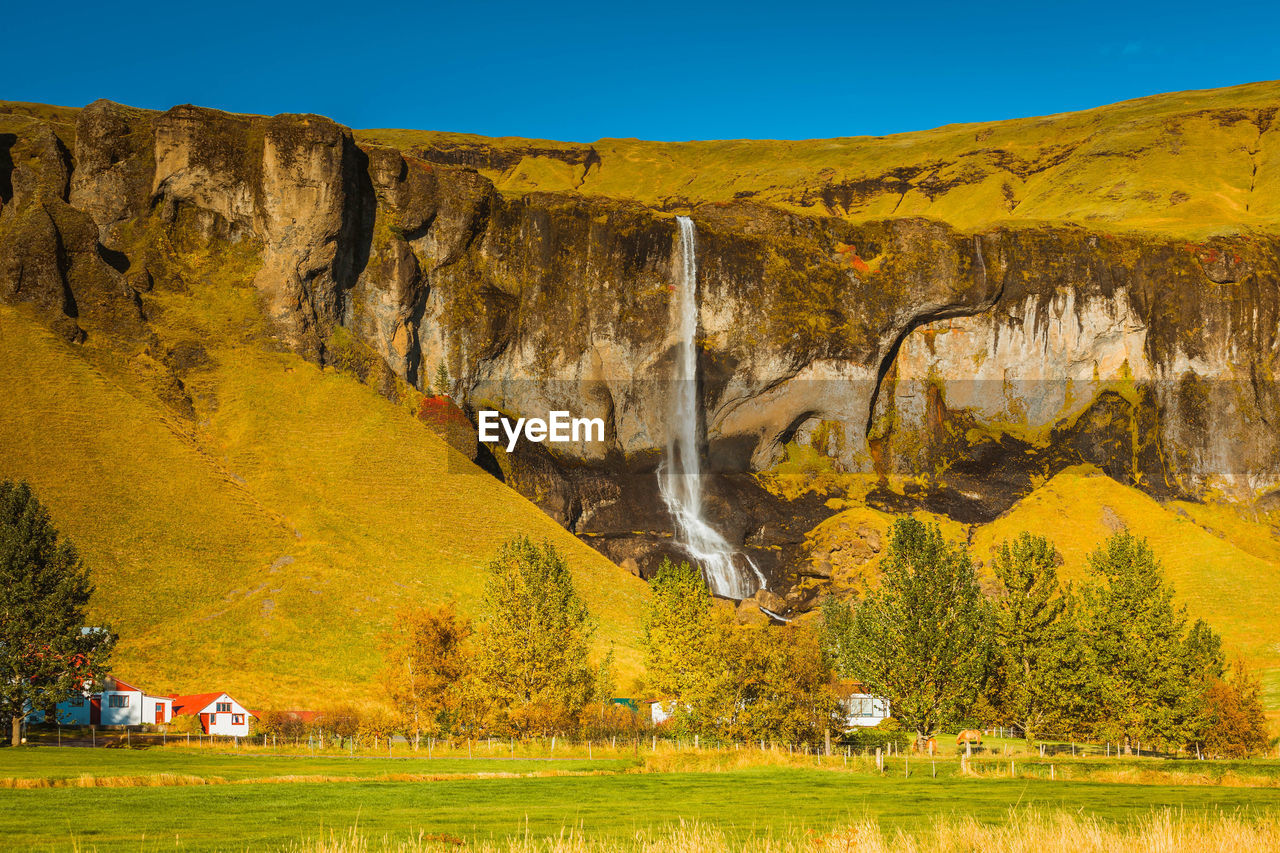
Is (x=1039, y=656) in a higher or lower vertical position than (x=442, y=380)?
lower

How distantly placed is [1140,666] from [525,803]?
4002 cm

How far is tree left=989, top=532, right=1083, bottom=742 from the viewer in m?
58.9

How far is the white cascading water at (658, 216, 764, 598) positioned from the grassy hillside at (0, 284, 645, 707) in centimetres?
1564

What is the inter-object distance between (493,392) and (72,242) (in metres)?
51.0

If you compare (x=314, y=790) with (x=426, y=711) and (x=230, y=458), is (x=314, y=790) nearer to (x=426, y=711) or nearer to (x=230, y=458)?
(x=426, y=711)

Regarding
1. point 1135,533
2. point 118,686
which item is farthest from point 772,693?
point 1135,533

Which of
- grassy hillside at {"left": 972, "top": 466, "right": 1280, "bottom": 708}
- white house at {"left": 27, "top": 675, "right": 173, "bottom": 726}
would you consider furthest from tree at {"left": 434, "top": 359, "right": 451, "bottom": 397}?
white house at {"left": 27, "top": 675, "right": 173, "bottom": 726}

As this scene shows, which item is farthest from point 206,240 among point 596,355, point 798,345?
point 798,345

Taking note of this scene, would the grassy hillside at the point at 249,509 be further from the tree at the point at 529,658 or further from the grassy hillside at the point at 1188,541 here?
the grassy hillside at the point at 1188,541

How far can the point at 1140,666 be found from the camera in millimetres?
59875

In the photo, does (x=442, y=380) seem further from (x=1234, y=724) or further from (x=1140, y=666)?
(x=1234, y=724)

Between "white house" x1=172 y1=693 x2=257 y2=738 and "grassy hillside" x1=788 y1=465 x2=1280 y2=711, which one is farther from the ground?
"grassy hillside" x1=788 y1=465 x2=1280 y2=711

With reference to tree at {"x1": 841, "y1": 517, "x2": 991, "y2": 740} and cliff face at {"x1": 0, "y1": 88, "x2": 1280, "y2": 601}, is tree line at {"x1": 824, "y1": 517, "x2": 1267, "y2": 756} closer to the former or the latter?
tree at {"x1": 841, "y1": 517, "x2": 991, "y2": 740}

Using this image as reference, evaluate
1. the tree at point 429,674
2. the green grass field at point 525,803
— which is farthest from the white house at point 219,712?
the green grass field at point 525,803
